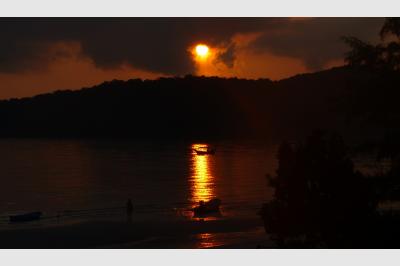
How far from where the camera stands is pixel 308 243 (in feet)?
36.3

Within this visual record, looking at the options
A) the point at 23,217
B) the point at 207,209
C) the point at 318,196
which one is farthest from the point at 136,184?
the point at 318,196

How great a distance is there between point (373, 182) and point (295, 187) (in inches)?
142

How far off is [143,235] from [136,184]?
86.6ft

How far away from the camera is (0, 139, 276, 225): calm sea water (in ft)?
132

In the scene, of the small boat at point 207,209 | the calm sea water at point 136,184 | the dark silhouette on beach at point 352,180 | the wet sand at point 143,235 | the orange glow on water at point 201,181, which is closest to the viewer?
the dark silhouette on beach at point 352,180

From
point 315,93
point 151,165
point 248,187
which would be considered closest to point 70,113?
point 151,165

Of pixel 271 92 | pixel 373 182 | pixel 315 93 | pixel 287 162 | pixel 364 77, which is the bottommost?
pixel 373 182

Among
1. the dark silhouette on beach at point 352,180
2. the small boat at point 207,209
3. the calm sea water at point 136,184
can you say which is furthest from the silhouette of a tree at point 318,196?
the small boat at point 207,209

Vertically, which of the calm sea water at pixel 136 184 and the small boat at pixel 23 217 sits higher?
the calm sea water at pixel 136 184

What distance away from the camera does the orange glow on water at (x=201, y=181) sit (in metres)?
47.7

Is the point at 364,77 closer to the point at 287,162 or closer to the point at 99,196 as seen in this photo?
the point at 287,162

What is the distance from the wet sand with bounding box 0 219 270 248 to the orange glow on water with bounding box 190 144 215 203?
12.1 m

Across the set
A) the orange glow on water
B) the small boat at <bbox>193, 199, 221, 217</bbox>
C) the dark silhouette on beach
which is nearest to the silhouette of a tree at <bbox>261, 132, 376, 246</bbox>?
the dark silhouette on beach

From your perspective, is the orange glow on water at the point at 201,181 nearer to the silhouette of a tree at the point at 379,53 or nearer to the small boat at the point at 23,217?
the small boat at the point at 23,217
